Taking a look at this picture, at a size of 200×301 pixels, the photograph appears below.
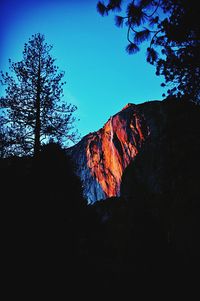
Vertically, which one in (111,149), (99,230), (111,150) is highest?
(111,149)

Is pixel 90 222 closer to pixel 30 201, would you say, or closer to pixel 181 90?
pixel 30 201

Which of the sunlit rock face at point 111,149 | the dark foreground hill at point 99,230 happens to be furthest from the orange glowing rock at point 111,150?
the dark foreground hill at point 99,230

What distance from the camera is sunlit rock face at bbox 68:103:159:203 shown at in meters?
28.4

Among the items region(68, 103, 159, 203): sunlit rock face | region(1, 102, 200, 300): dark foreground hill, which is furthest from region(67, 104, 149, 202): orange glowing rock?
region(1, 102, 200, 300): dark foreground hill

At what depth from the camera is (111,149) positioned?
99.6ft

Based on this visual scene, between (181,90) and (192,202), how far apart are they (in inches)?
258

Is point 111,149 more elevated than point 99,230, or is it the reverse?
point 111,149

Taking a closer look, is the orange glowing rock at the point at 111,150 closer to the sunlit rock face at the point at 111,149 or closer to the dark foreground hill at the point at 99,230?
the sunlit rock face at the point at 111,149

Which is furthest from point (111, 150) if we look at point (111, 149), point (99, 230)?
point (99, 230)

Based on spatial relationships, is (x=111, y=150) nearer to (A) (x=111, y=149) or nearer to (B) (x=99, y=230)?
(A) (x=111, y=149)

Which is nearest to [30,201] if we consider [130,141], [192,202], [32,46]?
[192,202]

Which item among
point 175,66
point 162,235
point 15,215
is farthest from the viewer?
point 162,235

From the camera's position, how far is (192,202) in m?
10.5

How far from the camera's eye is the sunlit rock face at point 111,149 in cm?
2838
